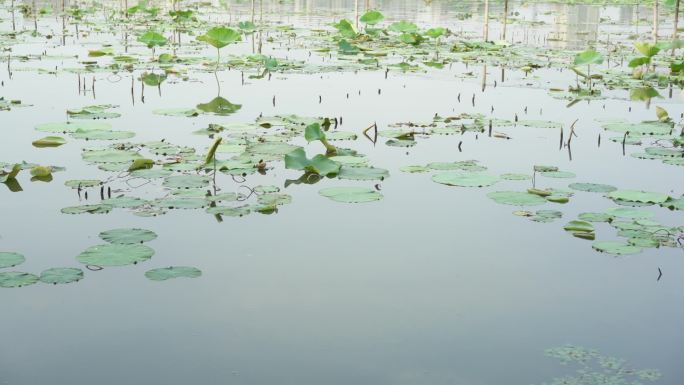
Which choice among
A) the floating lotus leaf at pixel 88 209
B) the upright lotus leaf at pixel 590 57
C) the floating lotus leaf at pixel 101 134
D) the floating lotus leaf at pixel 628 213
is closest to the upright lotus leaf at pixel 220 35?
the floating lotus leaf at pixel 101 134

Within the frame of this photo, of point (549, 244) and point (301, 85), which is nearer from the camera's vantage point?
point (549, 244)

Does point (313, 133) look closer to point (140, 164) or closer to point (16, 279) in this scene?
point (140, 164)

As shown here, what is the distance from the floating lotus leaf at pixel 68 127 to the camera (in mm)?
6723

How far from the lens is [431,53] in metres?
14.2

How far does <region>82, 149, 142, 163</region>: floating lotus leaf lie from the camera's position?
5.75 m

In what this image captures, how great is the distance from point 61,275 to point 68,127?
Result: 3246 mm

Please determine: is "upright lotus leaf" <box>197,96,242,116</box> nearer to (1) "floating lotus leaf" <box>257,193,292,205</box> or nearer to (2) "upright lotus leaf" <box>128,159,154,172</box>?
(2) "upright lotus leaf" <box>128,159,154,172</box>

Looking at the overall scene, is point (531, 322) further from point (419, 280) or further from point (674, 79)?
point (674, 79)

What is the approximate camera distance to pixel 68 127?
22.2 ft

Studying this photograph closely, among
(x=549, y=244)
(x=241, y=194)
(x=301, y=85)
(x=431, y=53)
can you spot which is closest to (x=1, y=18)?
(x=431, y=53)

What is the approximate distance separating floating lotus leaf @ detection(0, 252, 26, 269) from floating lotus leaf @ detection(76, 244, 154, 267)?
254 mm

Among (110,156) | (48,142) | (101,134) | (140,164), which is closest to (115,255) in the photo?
(140,164)

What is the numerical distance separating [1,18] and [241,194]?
1667cm

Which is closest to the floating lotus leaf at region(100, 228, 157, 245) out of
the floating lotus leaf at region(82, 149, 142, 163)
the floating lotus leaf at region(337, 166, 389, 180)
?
the floating lotus leaf at region(82, 149, 142, 163)
